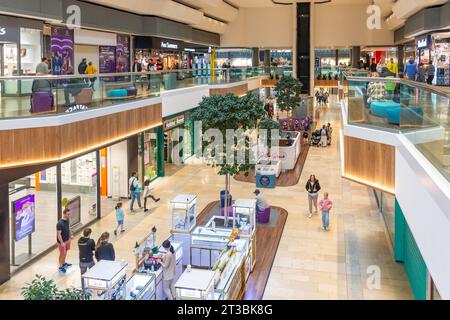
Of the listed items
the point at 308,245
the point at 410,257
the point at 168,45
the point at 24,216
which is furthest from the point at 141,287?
the point at 168,45

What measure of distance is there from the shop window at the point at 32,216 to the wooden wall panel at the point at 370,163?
7818 millimetres

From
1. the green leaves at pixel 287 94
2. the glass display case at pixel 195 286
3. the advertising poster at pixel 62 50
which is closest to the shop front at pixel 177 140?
the advertising poster at pixel 62 50

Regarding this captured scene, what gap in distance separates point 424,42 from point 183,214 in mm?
20323

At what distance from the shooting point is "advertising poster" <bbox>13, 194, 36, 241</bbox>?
35.7 ft

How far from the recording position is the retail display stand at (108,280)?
7.04 m


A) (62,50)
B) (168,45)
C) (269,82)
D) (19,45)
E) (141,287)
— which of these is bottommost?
(141,287)

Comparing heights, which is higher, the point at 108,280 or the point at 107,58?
the point at 107,58

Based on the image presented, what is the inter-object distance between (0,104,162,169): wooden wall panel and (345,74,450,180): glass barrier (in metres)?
6.54

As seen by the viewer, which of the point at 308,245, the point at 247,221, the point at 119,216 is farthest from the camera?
the point at 119,216

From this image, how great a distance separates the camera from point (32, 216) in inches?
454

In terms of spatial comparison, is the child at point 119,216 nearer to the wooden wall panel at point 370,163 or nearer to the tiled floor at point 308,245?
the tiled floor at point 308,245

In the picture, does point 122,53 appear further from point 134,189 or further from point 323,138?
point 323,138

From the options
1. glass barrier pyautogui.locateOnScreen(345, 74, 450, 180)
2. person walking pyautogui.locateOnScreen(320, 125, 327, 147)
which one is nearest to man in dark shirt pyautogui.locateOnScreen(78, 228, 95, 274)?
glass barrier pyautogui.locateOnScreen(345, 74, 450, 180)
